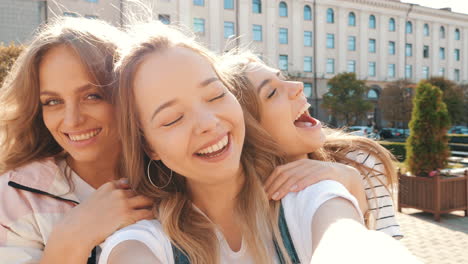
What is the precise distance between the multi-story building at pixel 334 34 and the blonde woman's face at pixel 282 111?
82.8 ft

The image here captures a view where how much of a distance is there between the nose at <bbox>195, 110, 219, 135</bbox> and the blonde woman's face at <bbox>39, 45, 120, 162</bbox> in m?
0.72

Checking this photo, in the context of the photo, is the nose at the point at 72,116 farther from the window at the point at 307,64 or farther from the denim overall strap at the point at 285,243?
the window at the point at 307,64

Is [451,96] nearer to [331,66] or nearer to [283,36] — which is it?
[331,66]

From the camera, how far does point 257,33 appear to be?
30875 mm

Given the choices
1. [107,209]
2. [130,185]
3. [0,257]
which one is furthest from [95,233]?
[0,257]

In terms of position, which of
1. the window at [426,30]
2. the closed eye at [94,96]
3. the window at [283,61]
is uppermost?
the window at [426,30]

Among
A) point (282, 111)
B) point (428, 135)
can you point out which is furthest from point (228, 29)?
point (282, 111)

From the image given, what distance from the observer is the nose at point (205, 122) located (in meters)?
1.47

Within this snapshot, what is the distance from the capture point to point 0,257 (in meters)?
1.65

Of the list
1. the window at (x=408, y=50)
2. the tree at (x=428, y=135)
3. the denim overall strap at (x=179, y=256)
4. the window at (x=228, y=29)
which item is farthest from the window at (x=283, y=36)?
the denim overall strap at (x=179, y=256)

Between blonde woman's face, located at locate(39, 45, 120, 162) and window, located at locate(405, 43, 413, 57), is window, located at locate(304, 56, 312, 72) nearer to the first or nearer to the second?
window, located at locate(405, 43, 413, 57)

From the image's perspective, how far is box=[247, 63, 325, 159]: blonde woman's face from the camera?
6.95ft

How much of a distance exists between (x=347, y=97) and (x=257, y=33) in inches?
342

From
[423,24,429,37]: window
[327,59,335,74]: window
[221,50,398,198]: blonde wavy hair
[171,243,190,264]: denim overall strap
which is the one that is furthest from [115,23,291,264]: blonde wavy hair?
[423,24,429,37]: window
